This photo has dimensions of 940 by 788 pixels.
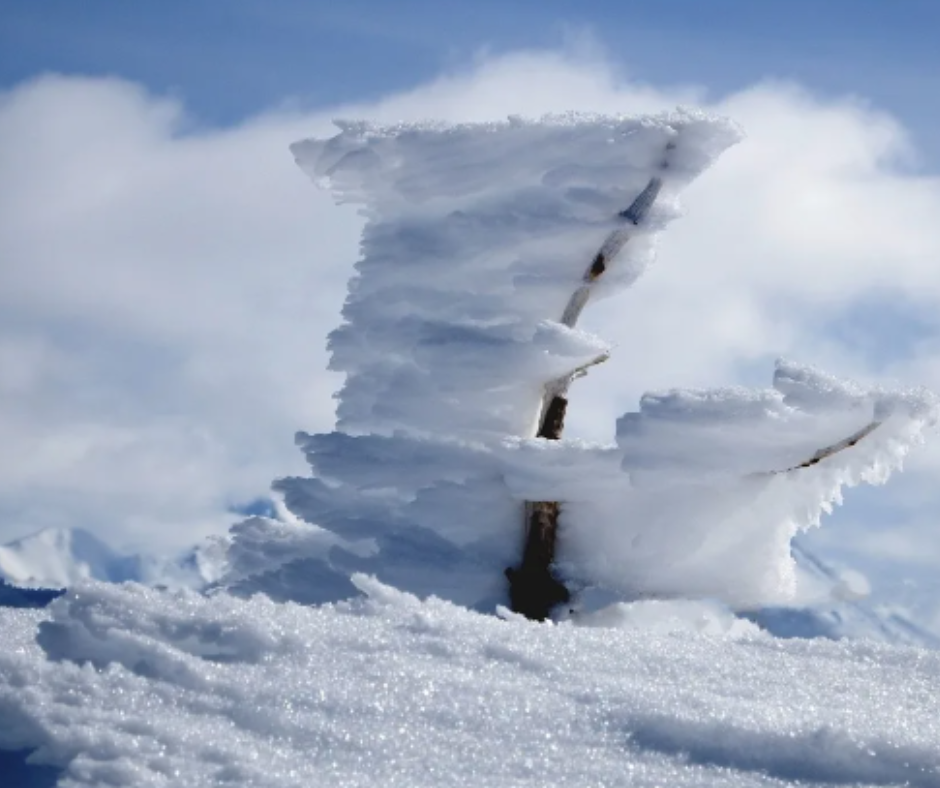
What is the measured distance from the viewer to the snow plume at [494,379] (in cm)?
1041

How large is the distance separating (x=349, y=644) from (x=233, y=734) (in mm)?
698

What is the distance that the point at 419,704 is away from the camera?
3.79 metres

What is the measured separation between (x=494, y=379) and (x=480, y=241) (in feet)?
3.98

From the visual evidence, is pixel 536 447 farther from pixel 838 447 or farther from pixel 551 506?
pixel 838 447

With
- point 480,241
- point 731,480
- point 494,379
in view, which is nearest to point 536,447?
point 494,379

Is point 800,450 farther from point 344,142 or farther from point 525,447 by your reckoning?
point 344,142

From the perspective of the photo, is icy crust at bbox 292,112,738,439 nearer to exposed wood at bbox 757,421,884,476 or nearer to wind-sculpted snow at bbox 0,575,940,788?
exposed wood at bbox 757,421,884,476

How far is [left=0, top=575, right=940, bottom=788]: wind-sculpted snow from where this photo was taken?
11.5 feet

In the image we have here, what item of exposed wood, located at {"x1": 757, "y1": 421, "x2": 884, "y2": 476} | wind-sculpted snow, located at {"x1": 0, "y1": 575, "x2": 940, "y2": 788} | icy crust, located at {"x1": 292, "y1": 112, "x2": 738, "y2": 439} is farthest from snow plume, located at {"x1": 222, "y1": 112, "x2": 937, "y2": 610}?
wind-sculpted snow, located at {"x1": 0, "y1": 575, "x2": 940, "y2": 788}

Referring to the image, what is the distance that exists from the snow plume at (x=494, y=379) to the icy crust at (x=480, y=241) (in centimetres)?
2

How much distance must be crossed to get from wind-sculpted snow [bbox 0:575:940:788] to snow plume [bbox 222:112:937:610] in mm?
5669

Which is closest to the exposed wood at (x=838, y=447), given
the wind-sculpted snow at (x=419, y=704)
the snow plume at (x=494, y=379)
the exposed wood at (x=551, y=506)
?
the snow plume at (x=494, y=379)

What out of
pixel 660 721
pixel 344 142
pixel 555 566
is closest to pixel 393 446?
pixel 555 566

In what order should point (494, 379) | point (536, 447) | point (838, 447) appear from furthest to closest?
1. point (494, 379)
2. point (536, 447)
3. point (838, 447)
